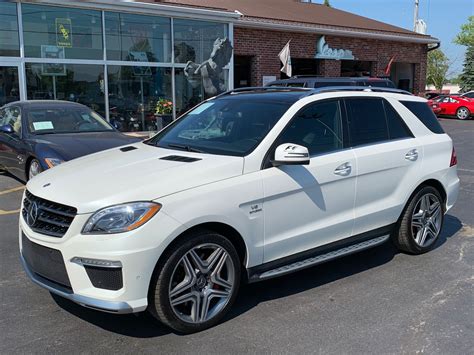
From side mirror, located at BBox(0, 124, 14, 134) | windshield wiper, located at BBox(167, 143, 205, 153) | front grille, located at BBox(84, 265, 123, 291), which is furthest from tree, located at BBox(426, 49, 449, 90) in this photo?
front grille, located at BBox(84, 265, 123, 291)

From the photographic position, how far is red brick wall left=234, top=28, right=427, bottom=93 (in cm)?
1844

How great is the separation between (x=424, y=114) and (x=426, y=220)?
1140mm

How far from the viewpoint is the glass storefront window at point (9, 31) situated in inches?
507

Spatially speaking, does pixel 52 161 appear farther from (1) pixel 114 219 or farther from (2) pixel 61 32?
(2) pixel 61 32

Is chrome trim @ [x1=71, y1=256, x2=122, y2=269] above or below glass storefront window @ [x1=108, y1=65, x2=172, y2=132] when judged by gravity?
below

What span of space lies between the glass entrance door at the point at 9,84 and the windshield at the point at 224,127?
9.98m

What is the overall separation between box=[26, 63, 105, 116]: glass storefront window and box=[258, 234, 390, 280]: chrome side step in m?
11.6

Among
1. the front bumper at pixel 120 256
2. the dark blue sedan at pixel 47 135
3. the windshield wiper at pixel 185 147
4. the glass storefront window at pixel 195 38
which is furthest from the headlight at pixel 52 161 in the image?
the glass storefront window at pixel 195 38

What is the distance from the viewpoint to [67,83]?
14195 millimetres

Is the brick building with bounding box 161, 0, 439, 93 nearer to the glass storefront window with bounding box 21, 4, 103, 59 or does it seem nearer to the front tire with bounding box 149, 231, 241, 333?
the glass storefront window with bounding box 21, 4, 103, 59

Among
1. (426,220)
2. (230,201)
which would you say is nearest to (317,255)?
(230,201)

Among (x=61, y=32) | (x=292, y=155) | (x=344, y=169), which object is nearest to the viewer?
(x=292, y=155)

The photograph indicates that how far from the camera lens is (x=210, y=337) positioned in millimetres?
3488

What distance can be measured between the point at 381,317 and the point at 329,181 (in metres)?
1.16
